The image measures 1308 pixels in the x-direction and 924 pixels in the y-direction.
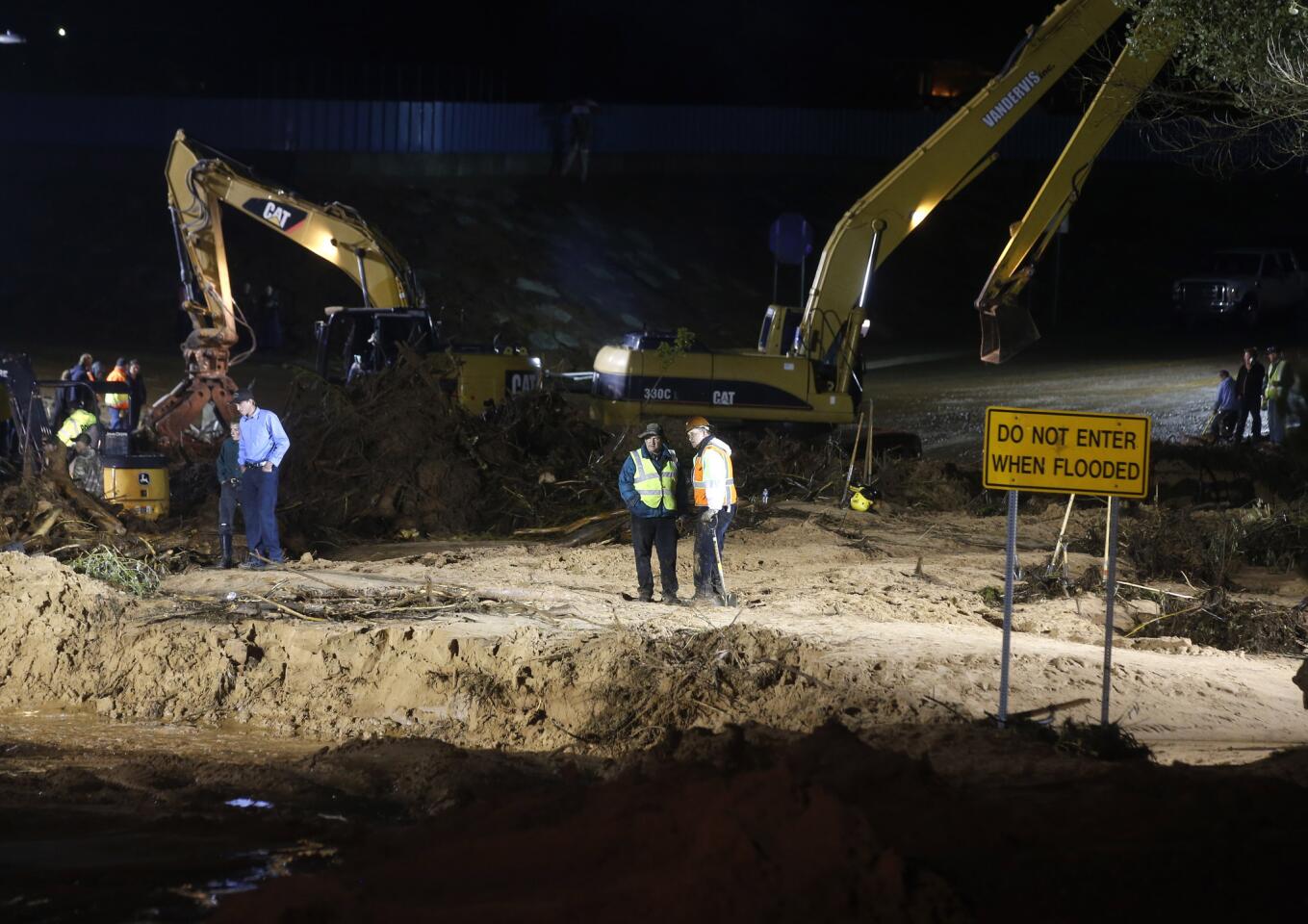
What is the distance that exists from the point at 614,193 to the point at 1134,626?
102 feet

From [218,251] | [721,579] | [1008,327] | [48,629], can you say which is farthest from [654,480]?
[218,251]

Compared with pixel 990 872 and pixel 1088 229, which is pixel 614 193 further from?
pixel 990 872

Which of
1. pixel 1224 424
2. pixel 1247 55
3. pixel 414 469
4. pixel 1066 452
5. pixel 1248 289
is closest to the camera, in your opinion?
pixel 1066 452

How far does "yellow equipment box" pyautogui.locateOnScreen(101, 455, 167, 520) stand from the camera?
54.0 feet

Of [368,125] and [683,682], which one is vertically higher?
[368,125]

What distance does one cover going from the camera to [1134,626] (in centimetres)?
1354

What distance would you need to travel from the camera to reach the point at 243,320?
2130 cm

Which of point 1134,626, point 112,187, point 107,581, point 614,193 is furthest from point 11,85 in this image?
point 1134,626

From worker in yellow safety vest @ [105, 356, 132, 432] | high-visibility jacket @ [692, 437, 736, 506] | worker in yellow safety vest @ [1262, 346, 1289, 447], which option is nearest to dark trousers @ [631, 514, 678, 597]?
high-visibility jacket @ [692, 437, 736, 506]

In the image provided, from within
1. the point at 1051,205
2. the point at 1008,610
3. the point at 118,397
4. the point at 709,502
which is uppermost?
the point at 1051,205

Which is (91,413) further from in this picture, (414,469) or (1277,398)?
(1277,398)

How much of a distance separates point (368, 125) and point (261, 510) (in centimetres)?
2657

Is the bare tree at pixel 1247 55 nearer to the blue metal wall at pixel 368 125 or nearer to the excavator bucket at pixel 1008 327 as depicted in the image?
the excavator bucket at pixel 1008 327

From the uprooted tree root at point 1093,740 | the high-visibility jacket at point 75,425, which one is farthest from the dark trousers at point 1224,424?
the high-visibility jacket at point 75,425
